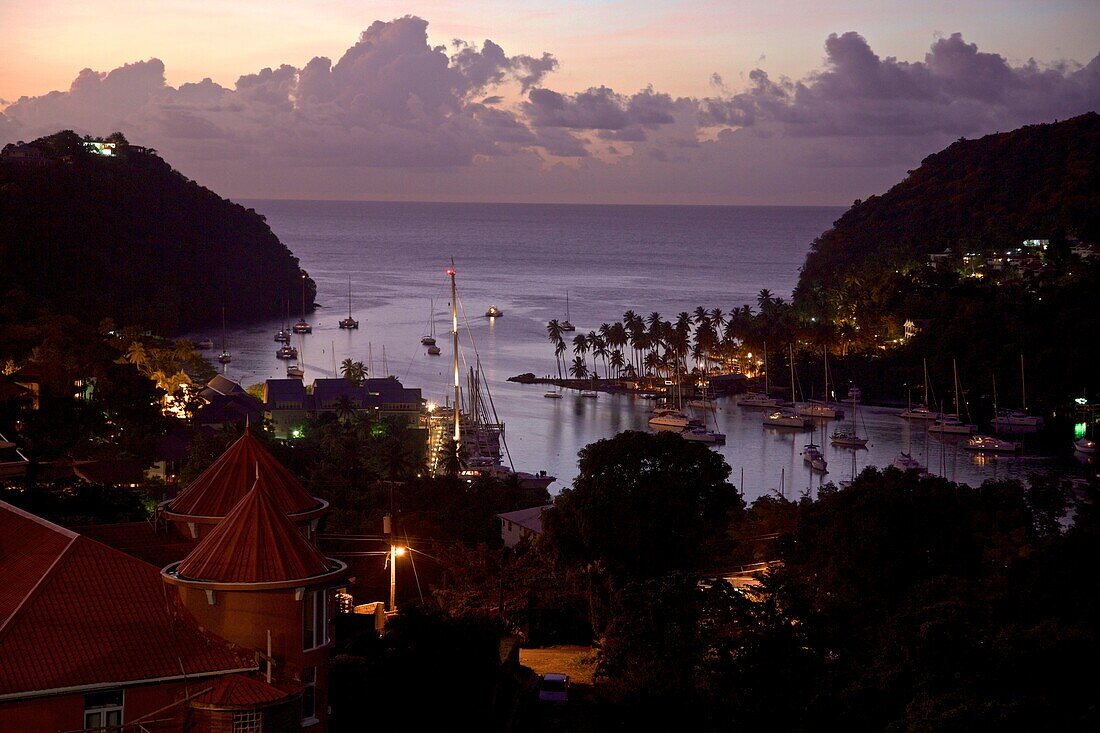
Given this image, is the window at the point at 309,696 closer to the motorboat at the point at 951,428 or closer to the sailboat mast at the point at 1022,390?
the motorboat at the point at 951,428

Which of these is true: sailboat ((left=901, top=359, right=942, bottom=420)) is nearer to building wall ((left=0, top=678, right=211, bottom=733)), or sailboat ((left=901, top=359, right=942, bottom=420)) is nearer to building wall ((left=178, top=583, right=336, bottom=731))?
building wall ((left=178, top=583, right=336, bottom=731))

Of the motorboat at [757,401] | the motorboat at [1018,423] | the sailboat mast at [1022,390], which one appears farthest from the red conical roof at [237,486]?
the motorboat at [757,401]

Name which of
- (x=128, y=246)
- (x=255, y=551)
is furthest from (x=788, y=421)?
(x=128, y=246)

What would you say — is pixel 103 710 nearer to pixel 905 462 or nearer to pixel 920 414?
pixel 905 462

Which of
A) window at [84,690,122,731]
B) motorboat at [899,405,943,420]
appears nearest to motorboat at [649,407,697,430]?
motorboat at [899,405,943,420]

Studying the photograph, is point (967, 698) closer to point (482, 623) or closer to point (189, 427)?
point (482, 623)

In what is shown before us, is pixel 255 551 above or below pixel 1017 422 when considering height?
above
